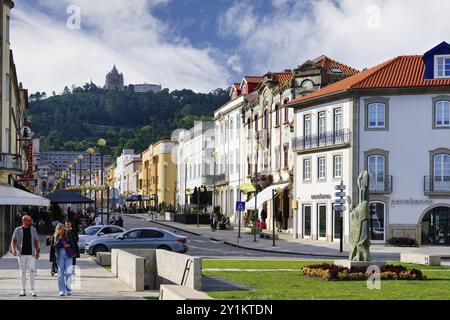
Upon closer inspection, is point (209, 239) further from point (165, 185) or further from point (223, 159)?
point (165, 185)

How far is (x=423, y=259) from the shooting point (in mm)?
34594

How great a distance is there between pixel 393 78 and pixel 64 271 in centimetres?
3730

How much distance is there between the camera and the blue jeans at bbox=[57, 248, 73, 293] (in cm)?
1975

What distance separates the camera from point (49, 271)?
28000 mm

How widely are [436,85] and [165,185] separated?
8203 cm

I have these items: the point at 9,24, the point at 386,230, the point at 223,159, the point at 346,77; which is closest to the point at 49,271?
the point at 9,24

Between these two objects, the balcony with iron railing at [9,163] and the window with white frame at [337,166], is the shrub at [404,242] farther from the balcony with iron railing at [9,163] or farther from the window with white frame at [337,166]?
the balcony with iron railing at [9,163]

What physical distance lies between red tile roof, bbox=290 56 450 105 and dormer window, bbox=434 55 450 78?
0.70 m

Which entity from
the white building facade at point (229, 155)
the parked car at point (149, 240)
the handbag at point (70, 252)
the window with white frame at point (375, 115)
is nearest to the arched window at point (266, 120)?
the white building facade at point (229, 155)

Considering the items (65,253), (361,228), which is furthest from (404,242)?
(65,253)

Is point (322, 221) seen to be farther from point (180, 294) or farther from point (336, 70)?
point (180, 294)

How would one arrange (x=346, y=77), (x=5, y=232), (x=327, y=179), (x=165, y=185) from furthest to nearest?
1. (x=165, y=185)
2. (x=346, y=77)
3. (x=327, y=179)
4. (x=5, y=232)

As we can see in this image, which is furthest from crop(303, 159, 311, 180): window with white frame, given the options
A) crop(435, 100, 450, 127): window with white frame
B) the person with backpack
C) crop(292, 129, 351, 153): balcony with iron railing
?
the person with backpack

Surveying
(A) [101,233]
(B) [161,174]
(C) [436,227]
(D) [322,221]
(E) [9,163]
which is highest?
(E) [9,163]
